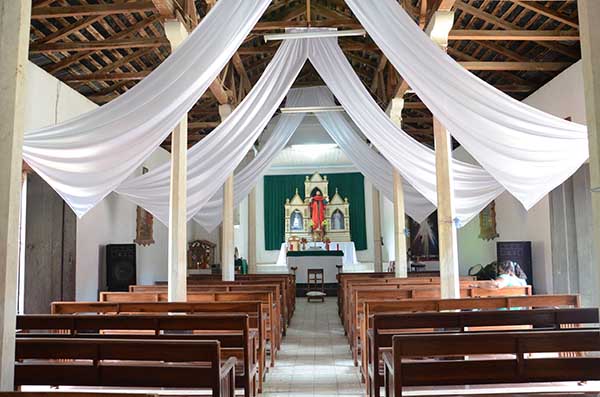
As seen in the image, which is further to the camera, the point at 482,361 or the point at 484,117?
the point at 484,117

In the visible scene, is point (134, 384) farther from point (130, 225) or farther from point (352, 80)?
point (130, 225)

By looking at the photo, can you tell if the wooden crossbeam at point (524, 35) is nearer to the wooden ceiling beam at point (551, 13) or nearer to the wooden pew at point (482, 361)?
the wooden ceiling beam at point (551, 13)

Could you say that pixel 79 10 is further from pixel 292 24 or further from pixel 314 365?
pixel 314 365

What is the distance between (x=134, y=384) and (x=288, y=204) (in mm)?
14956

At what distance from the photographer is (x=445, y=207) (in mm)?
5191

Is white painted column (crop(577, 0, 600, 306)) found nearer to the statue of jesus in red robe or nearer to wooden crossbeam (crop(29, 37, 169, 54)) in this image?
wooden crossbeam (crop(29, 37, 169, 54))

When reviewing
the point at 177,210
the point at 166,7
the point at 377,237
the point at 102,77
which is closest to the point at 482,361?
the point at 177,210

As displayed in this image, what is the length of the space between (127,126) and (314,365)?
3181 mm

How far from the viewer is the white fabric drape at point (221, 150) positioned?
5.52 meters

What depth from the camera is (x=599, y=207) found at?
6.66 ft

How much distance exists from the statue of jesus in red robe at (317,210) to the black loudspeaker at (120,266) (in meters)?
8.61

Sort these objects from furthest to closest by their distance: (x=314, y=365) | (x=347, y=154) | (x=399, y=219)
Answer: (x=347, y=154), (x=399, y=219), (x=314, y=365)

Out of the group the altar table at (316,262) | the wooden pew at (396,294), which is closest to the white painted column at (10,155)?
the wooden pew at (396,294)

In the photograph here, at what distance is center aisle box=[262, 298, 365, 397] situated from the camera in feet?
14.3
